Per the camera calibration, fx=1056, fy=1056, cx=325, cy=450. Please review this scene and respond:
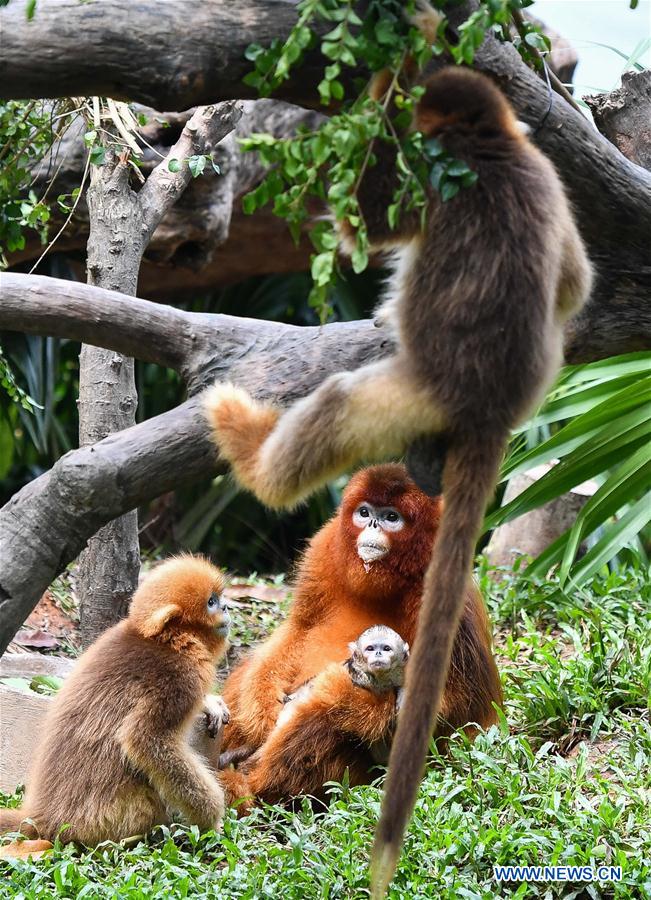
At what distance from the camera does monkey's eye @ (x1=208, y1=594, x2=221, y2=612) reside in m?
3.81

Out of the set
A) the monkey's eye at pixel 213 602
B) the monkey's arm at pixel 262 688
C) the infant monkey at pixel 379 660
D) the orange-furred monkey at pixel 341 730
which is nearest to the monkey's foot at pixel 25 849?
the orange-furred monkey at pixel 341 730

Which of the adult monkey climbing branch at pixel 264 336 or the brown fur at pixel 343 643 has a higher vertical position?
the adult monkey climbing branch at pixel 264 336

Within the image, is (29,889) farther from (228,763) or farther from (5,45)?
(5,45)

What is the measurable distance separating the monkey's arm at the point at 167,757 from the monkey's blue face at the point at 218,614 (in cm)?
34

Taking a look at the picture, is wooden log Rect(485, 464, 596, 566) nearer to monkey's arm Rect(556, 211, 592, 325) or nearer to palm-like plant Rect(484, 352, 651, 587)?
palm-like plant Rect(484, 352, 651, 587)

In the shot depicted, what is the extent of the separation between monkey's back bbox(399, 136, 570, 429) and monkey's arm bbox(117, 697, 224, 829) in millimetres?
1610

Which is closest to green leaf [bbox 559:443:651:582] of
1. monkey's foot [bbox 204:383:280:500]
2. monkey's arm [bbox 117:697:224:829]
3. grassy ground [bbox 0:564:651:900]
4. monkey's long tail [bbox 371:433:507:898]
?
grassy ground [bbox 0:564:651:900]

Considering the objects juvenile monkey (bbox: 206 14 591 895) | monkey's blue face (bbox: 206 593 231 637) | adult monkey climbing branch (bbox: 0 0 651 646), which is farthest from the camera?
monkey's blue face (bbox: 206 593 231 637)

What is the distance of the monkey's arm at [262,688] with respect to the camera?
14.3 ft

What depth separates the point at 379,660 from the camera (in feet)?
13.0

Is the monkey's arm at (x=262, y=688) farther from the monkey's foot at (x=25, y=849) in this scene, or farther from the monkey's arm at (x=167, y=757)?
the monkey's foot at (x=25, y=849)

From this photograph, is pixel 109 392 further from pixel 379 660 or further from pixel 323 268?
pixel 323 268

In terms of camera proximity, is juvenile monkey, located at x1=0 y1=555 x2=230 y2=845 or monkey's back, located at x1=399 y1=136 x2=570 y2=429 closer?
monkey's back, located at x1=399 y1=136 x2=570 y2=429

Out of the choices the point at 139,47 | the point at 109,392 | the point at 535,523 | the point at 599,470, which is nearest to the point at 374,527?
the point at 109,392
